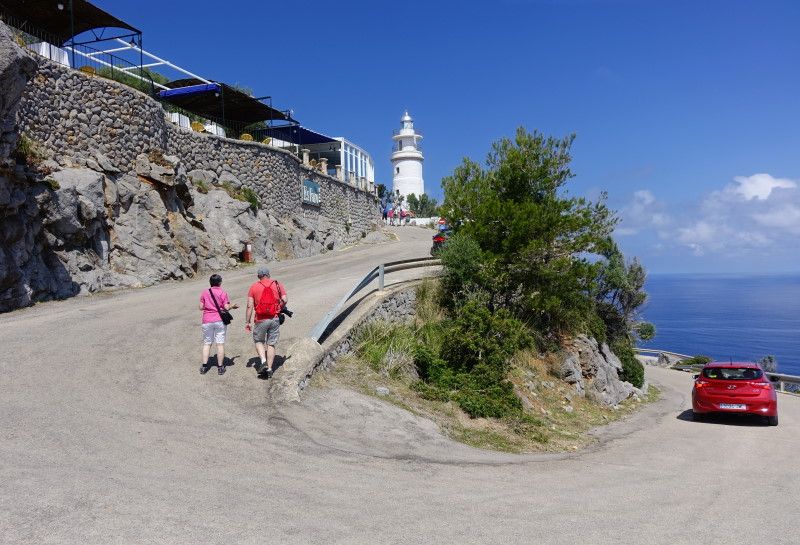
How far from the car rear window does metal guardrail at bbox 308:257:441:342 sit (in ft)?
25.7

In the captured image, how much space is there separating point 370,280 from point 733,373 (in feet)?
29.9

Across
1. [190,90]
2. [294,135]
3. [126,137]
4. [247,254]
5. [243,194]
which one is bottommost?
[247,254]

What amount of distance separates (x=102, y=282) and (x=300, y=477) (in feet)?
44.6

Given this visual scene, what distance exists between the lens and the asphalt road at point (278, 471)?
4.95 m

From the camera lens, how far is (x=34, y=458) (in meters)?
5.94

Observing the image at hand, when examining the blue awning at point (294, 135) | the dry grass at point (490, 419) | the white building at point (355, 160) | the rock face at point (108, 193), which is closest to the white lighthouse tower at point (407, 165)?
the white building at point (355, 160)

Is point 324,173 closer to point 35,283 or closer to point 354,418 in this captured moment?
point 35,283

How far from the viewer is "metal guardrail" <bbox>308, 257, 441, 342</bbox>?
447 inches

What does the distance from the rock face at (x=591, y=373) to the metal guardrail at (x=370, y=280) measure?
509 cm

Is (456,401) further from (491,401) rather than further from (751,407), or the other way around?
(751,407)

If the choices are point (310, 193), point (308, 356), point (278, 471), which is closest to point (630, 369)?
point (308, 356)

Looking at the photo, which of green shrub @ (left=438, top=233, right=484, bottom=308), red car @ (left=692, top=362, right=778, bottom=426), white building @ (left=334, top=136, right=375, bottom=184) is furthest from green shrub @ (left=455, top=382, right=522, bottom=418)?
white building @ (left=334, top=136, right=375, bottom=184)

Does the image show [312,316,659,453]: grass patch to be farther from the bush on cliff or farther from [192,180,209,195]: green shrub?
[192,180,209,195]: green shrub

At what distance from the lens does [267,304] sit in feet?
32.3
